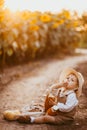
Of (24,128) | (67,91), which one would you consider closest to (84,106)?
(67,91)

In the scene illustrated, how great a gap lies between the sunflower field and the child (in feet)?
10.1

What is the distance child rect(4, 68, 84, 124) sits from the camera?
15.7 feet

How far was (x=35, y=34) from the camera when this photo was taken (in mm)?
11383

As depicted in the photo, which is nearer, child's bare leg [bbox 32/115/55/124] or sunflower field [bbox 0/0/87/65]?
child's bare leg [bbox 32/115/55/124]

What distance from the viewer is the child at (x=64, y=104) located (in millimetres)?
4773

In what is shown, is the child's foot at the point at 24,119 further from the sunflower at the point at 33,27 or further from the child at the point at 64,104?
the sunflower at the point at 33,27

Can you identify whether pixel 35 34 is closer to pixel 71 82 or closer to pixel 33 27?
pixel 33 27

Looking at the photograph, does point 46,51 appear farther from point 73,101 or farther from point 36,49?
point 73,101

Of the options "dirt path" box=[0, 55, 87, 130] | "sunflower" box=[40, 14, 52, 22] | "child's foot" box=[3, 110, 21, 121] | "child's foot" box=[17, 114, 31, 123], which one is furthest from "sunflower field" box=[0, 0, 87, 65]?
"child's foot" box=[17, 114, 31, 123]

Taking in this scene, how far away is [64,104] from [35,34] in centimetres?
670

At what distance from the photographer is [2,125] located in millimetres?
4723

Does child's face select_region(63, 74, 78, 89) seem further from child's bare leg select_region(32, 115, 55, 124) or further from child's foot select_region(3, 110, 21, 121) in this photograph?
child's foot select_region(3, 110, 21, 121)

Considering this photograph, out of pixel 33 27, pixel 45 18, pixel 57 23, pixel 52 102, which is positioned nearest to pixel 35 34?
pixel 33 27

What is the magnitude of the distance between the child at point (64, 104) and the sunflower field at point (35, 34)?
3.08 metres
